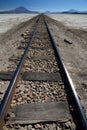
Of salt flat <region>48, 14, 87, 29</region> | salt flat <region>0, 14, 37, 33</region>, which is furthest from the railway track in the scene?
salt flat <region>48, 14, 87, 29</region>

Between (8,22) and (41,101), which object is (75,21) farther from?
(41,101)

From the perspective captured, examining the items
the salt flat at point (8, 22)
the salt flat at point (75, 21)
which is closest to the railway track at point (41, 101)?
the salt flat at point (8, 22)

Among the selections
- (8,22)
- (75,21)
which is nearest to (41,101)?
(8,22)

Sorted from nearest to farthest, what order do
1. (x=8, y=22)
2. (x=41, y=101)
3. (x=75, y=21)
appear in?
(x=41, y=101) < (x=8, y=22) < (x=75, y=21)

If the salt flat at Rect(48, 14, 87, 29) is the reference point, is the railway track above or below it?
above

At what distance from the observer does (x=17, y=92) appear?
15.1 feet

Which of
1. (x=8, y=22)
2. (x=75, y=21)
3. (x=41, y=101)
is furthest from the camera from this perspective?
(x=75, y=21)

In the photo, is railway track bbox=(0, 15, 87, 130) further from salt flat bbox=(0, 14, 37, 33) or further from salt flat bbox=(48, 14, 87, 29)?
salt flat bbox=(48, 14, 87, 29)

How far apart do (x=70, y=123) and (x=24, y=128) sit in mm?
776

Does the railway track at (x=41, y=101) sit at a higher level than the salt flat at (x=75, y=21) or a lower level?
higher

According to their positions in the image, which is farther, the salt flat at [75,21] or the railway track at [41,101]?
the salt flat at [75,21]

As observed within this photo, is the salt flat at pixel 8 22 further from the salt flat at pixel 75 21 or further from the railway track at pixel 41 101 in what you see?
the railway track at pixel 41 101

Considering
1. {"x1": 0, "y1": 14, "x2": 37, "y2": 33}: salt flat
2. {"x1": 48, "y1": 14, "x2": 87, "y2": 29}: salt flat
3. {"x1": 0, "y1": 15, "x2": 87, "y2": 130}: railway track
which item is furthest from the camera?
{"x1": 48, "y1": 14, "x2": 87, "y2": 29}: salt flat

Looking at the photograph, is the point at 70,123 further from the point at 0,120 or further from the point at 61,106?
the point at 0,120
